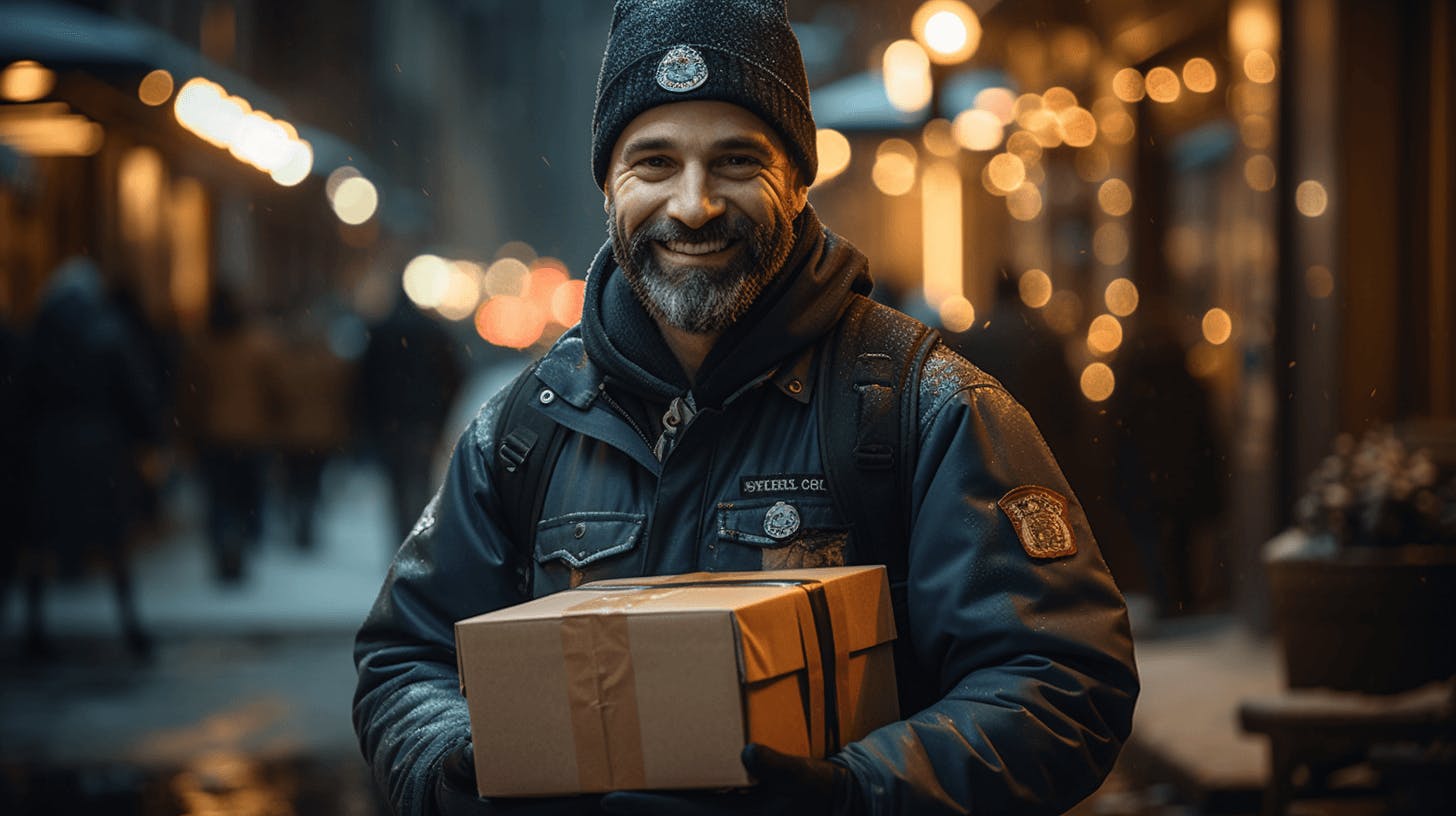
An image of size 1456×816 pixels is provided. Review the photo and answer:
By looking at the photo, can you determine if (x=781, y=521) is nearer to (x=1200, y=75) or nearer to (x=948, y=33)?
(x=948, y=33)

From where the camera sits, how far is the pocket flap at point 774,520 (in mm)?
2926

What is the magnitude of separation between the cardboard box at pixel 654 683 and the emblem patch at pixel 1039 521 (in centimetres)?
31

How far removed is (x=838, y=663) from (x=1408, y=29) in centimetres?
802

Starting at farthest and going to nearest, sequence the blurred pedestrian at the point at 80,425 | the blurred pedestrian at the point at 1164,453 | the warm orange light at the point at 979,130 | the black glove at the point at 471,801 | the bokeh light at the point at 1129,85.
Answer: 1. the warm orange light at the point at 979,130
2. the bokeh light at the point at 1129,85
3. the blurred pedestrian at the point at 1164,453
4. the blurred pedestrian at the point at 80,425
5. the black glove at the point at 471,801

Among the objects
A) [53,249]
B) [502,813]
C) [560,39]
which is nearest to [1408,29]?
[502,813]

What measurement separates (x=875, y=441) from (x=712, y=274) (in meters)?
0.38

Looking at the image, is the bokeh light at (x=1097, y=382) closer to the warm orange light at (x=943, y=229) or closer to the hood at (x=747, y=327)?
the warm orange light at (x=943, y=229)

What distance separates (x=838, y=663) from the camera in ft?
8.72

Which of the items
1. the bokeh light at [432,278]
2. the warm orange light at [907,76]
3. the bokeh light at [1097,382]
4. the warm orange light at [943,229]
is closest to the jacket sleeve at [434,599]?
the warm orange light at [907,76]

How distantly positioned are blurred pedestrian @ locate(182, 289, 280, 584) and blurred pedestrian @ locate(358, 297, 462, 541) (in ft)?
3.13

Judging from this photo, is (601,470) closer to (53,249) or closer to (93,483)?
(93,483)

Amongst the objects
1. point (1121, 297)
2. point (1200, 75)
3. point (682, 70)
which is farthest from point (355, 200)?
point (682, 70)

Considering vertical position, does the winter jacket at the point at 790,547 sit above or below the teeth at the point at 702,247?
below

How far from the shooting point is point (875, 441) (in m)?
2.91
